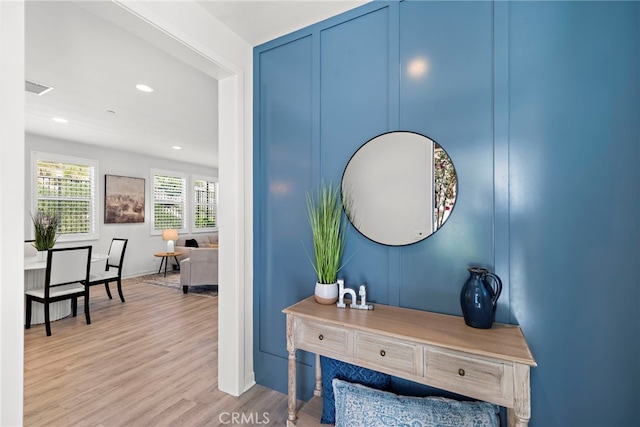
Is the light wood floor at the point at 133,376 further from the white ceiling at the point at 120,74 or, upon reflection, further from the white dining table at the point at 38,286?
the white ceiling at the point at 120,74

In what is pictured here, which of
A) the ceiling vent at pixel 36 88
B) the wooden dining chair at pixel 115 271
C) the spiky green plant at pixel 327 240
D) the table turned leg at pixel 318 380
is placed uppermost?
the ceiling vent at pixel 36 88

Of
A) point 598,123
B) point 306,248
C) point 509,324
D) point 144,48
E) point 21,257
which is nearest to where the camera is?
point 21,257

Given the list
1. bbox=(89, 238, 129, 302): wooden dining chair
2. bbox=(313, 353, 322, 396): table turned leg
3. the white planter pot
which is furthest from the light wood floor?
the white planter pot

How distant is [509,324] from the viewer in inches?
54.9

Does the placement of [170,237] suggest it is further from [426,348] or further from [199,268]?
[426,348]

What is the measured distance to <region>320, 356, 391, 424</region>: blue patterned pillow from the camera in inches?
63.9

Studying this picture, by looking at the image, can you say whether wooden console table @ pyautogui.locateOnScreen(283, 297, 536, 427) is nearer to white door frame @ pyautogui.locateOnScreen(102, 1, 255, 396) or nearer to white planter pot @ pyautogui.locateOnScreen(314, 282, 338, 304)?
white planter pot @ pyautogui.locateOnScreen(314, 282, 338, 304)

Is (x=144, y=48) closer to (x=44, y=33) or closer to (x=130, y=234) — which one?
(x=44, y=33)

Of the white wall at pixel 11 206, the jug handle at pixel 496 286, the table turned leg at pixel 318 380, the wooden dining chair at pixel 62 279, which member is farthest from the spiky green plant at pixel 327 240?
the wooden dining chair at pixel 62 279

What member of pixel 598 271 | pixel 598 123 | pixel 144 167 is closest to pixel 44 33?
pixel 598 123

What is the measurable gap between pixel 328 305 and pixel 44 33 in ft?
9.02

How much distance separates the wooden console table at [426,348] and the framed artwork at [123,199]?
18.7ft

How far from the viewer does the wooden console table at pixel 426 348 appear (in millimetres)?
1100

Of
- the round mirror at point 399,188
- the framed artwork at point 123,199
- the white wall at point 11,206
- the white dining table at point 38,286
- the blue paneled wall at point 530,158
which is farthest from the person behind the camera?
the framed artwork at point 123,199
